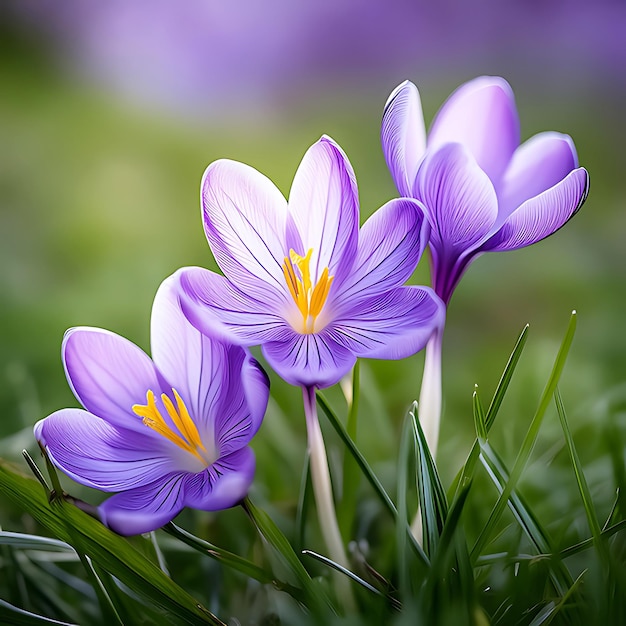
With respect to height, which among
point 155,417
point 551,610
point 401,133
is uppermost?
point 401,133

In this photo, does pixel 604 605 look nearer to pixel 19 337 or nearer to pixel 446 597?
pixel 446 597

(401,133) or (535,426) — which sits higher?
(401,133)

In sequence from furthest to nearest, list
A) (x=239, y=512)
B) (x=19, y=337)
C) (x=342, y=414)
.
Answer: (x=19, y=337) < (x=342, y=414) < (x=239, y=512)

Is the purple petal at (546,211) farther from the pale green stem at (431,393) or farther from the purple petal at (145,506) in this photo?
the purple petal at (145,506)

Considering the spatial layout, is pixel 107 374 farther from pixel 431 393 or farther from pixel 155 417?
pixel 431 393

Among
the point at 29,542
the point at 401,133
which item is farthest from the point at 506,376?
the point at 29,542

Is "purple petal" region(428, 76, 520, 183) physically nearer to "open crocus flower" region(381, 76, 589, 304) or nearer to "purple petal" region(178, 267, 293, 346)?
"open crocus flower" region(381, 76, 589, 304)

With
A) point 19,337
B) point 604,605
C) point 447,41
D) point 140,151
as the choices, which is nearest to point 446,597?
point 604,605
